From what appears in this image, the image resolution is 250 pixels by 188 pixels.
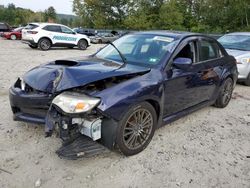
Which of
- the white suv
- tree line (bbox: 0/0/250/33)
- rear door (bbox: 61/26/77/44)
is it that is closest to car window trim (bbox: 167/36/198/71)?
the white suv

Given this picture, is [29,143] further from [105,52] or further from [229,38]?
[229,38]

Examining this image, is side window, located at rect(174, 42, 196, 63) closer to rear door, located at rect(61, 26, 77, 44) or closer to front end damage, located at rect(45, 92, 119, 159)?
front end damage, located at rect(45, 92, 119, 159)

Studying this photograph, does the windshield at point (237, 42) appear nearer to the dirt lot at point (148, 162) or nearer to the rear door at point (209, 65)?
the rear door at point (209, 65)

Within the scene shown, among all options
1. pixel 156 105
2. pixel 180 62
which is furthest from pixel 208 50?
pixel 156 105

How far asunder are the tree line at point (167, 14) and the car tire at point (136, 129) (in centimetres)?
3270

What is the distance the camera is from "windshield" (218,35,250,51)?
8219 mm

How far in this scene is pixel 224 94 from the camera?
5535mm

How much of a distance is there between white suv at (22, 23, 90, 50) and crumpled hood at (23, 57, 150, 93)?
12543 millimetres

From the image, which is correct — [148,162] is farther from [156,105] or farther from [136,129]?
[156,105]

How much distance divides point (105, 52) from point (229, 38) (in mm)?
5853

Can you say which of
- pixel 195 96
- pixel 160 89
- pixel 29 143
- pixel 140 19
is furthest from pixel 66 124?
pixel 140 19

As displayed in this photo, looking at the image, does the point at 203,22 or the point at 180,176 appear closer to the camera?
the point at 180,176

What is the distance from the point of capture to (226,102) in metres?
5.68

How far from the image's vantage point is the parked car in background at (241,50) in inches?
296
